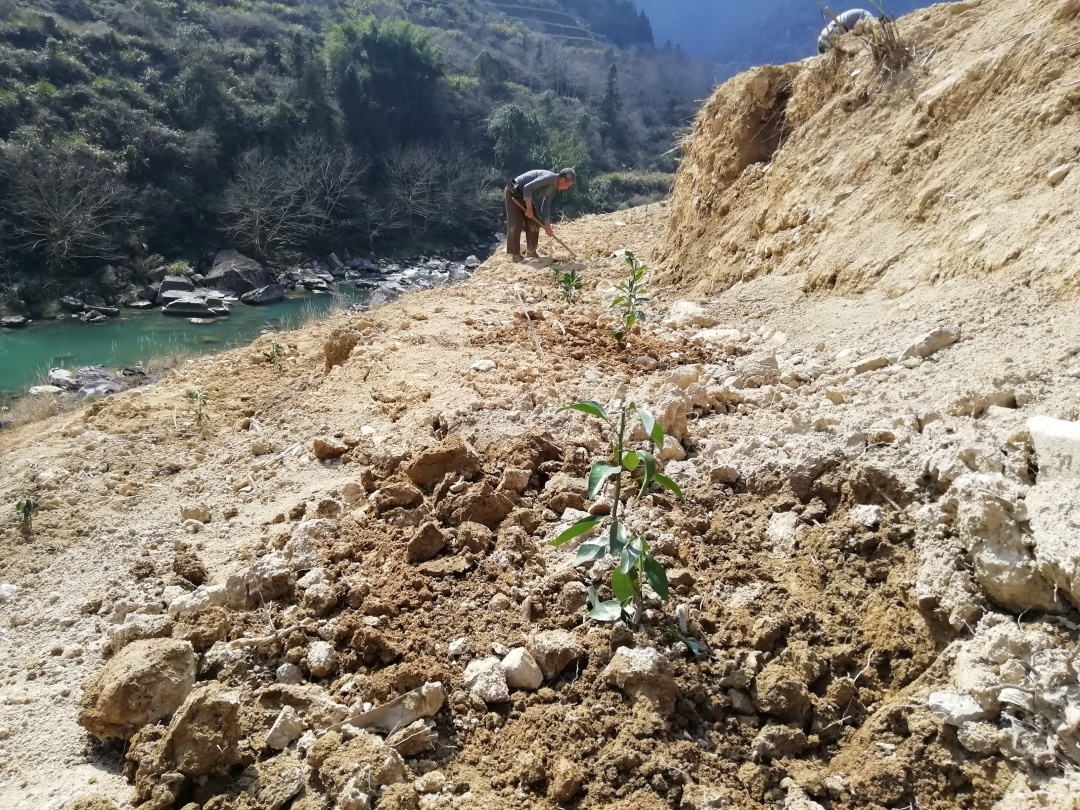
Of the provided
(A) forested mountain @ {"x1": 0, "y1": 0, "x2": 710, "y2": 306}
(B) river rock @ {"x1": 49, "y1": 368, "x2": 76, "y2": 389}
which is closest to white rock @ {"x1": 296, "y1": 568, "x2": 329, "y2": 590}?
(B) river rock @ {"x1": 49, "y1": 368, "x2": 76, "y2": 389}

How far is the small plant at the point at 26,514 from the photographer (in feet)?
9.96

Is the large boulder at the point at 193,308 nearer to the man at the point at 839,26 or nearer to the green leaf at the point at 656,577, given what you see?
the man at the point at 839,26

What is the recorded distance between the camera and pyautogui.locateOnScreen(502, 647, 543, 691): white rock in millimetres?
1786

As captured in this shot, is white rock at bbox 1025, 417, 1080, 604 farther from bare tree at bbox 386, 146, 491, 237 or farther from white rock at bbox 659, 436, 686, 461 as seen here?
bare tree at bbox 386, 146, 491, 237

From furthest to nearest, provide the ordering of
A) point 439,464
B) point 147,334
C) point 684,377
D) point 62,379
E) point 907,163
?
1. point 147,334
2. point 62,379
3. point 907,163
4. point 684,377
5. point 439,464

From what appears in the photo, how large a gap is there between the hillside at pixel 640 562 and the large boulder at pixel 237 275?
16158 millimetres

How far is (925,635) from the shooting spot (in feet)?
5.64

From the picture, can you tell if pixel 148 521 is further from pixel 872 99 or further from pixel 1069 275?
pixel 872 99

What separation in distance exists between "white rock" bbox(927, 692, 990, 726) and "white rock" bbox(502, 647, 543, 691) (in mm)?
875

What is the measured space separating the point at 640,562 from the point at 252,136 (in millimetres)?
28373

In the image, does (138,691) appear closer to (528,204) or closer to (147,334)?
(528,204)

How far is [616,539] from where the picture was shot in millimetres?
1814

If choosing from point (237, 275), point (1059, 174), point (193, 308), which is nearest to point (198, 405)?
point (1059, 174)

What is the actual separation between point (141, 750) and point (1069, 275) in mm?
3410
